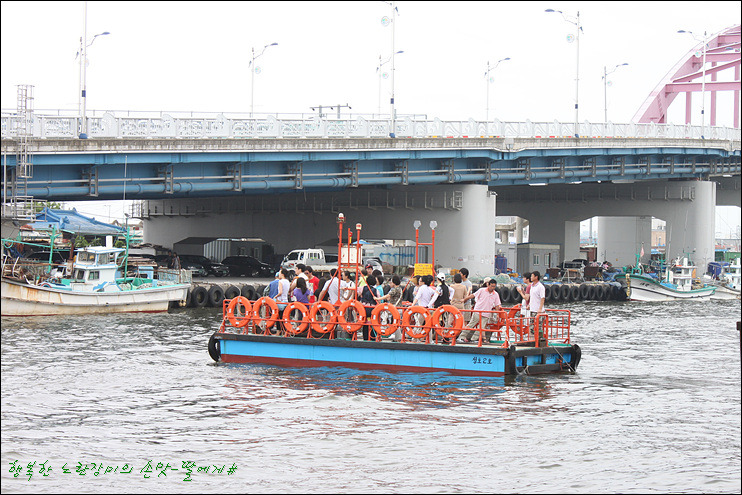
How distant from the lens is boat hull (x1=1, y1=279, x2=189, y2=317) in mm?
41000

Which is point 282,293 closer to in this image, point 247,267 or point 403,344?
point 403,344

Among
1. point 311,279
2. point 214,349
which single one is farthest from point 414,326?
point 214,349

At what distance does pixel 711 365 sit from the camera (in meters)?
30.7

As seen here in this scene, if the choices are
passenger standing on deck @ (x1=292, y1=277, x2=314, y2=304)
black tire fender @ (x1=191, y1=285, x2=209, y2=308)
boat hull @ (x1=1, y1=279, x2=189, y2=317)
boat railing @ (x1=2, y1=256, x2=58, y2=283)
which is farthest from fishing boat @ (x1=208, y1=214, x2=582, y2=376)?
black tire fender @ (x1=191, y1=285, x2=209, y2=308)

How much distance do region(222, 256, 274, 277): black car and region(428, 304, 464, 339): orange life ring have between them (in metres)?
39.9

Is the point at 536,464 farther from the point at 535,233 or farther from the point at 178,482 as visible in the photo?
the point at 535,233

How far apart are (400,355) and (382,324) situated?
929mm

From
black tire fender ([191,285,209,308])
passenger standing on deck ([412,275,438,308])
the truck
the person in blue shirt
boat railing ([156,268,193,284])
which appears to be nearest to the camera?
passenger standing on deck ([412,275,438,308])

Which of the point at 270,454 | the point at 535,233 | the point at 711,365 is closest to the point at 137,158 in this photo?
the point at 711,365

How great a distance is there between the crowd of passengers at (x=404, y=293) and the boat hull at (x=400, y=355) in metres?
0.56

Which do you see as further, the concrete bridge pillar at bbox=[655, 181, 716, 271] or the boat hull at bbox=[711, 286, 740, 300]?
the concrete bridge pillar at bbox=[655, 181, 716, 271]

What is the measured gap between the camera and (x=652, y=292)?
208 ft

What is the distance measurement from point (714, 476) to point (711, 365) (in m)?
14.2

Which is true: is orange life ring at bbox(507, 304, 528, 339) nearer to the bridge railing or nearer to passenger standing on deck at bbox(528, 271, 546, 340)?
passenger standing on deck at bbox(528, 271, 546, 340)
